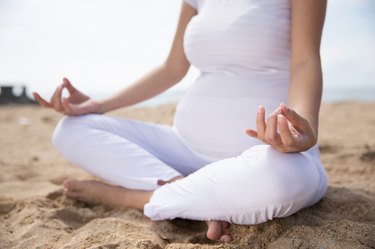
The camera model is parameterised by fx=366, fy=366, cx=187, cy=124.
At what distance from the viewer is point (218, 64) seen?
4.81 ft

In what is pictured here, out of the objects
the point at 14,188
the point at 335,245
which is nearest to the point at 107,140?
the point at 14,188

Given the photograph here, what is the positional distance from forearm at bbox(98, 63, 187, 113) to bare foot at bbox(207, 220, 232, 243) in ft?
2.82

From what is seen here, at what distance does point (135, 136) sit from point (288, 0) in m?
0.84

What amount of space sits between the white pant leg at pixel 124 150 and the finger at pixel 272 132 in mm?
565

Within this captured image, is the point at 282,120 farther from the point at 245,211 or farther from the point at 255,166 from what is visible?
the point at 245,211

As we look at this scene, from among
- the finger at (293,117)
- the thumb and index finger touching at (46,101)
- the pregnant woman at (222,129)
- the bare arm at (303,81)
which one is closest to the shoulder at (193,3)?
the pregnant woman at (222,129)

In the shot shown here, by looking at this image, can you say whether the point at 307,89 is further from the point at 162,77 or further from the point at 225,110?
the point at 162,77

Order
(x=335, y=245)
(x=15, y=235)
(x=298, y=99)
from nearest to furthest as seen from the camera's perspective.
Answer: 1. (x=335, y=245)
2. (x=298, y=99)
3. (x=15, y=235)

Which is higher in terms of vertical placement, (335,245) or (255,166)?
(255,166)

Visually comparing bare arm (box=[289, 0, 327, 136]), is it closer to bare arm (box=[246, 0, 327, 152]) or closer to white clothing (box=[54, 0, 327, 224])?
bare arm (box=[246, 0, 327, 152])

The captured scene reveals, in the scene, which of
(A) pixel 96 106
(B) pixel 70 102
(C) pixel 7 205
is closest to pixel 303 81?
(A) pixel 96 106

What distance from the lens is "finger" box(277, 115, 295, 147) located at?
0.87 meters

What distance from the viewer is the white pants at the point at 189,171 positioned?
3.38 feet

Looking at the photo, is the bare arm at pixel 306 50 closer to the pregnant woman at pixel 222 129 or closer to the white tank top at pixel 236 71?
the pregnant woman at pixel 222 129
